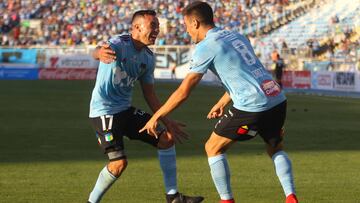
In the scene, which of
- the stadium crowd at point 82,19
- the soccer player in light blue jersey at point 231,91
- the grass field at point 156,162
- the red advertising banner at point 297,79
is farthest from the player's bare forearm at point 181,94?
the stadium crowd at point 82,19

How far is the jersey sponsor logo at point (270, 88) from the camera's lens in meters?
9.09

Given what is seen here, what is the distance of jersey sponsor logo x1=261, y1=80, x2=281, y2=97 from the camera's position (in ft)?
29.8

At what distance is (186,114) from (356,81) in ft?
54.2

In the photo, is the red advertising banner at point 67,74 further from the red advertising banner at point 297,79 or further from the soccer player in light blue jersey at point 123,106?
the soccer player in light blue jersey at point 123,106

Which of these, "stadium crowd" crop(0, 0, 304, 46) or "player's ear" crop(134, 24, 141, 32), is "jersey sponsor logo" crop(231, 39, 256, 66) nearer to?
"player's ear" crop(134, 24, 141, 32)

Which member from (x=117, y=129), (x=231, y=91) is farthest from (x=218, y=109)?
(x=117, y=129)

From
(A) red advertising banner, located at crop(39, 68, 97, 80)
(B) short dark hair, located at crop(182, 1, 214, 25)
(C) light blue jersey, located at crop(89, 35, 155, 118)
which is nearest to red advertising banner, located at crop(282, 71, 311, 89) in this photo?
→ (A) red advertising banner, located at crop(39, 68, 97, 80)

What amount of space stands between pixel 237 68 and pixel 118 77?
134 centimetres

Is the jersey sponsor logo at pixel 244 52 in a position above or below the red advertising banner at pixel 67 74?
above

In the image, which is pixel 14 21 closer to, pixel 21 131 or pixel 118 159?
pixel 21 131

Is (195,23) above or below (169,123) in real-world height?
above

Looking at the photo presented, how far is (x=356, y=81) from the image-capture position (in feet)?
136

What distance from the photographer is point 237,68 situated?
8.98 metres

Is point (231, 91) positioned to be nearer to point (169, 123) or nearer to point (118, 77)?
point (169, 123)
